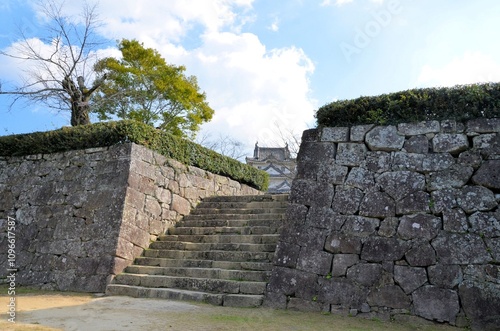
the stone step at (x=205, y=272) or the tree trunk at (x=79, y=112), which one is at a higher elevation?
the tree trunk at (x=79, y=112)

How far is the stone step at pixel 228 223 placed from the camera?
722 cm

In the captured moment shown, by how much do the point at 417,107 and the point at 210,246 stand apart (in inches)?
152

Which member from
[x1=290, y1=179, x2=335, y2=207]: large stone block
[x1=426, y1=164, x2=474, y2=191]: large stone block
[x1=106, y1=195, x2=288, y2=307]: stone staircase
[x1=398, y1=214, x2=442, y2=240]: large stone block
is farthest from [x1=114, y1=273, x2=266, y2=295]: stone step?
[x1=426, y1=164, x2=474, y2=191]: large stone block

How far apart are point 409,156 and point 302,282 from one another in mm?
2146

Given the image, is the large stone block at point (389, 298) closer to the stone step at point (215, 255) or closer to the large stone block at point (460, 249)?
the large stone block at point (460, 249)

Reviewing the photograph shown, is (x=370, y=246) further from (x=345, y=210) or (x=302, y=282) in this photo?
(x=302, y=282)

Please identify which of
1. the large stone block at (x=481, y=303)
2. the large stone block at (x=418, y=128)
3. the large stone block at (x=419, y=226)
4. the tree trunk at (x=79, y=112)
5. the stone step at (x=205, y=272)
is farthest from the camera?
the tree trunk at (x=79, y=112)

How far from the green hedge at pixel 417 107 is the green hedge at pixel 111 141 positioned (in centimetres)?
347

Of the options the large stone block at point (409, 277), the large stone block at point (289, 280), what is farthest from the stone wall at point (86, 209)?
the large stone block at point (409, 277)

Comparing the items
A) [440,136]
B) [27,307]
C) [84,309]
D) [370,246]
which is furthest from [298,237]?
[27,307]

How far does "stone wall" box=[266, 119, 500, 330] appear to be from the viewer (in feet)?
15.6

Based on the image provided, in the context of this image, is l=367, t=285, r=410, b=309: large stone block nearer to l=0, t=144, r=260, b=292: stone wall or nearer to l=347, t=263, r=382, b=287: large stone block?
l=347, t=263, r=382, b=287: large stone block

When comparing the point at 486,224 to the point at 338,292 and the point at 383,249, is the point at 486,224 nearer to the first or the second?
the point at 383,249

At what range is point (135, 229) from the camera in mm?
7270
